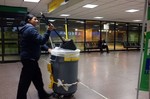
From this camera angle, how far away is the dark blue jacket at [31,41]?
2.85 m

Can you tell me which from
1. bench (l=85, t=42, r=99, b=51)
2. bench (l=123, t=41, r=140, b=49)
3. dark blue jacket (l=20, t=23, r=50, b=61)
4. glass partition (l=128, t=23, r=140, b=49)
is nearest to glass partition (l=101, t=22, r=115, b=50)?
bench (l=123, t=41, r=140, b=49)

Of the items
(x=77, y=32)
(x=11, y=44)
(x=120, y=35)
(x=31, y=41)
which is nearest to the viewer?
(x=31, y=41)

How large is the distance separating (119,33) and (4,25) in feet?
35.0

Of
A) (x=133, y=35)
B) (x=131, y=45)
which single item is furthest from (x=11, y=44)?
(x=133, y=35)

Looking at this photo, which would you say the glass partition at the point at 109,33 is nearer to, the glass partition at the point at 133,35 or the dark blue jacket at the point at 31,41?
the glass partition at the point at 133,35

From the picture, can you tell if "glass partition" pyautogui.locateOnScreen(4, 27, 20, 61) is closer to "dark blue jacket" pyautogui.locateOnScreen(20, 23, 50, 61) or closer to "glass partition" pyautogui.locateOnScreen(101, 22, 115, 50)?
"dark blue jacket" pyautogui.locateOnScreen(20, 23, 50, 61)

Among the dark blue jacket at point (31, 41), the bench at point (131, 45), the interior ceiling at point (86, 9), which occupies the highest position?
the interior ceiling at point (86, 9)

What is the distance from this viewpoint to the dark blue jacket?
9.35 feet

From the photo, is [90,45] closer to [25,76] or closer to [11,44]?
[11,44]

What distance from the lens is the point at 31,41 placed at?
9.59 feet

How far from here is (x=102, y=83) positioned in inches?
175

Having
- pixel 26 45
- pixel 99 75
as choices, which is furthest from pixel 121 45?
pixel 26 45

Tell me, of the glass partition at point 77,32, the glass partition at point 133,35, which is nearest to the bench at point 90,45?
the glass partition at point 77,32

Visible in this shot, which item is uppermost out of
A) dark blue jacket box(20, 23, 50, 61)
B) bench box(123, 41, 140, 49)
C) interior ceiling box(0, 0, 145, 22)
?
interior ceiling box(0, 0, 145, 22)
